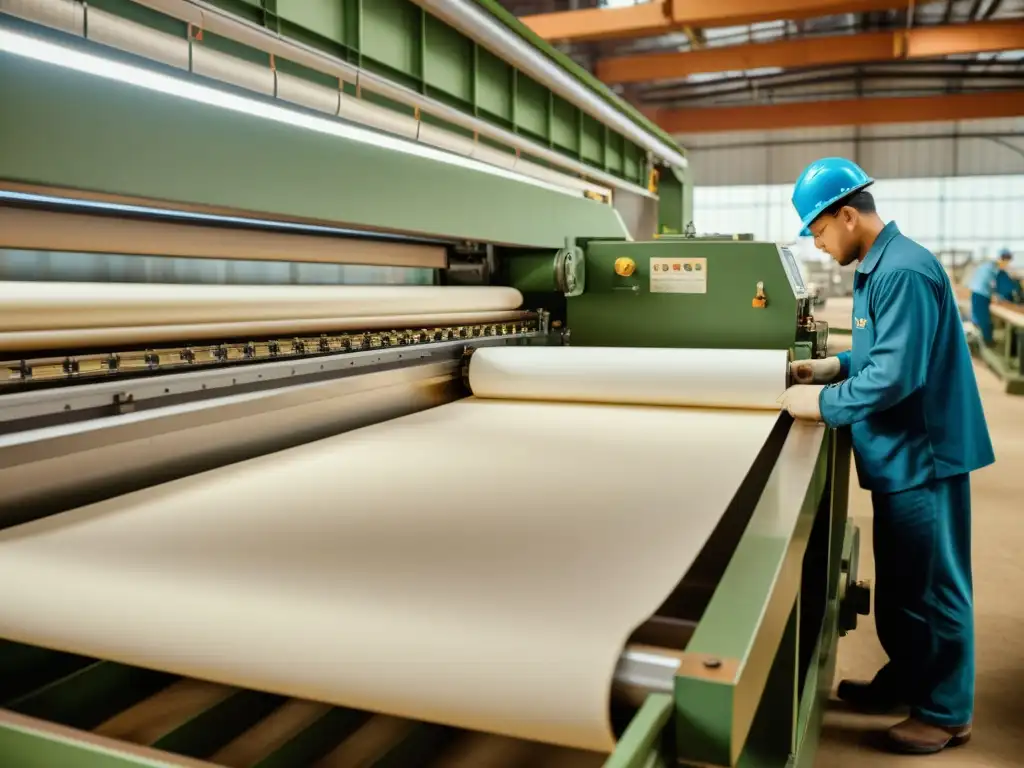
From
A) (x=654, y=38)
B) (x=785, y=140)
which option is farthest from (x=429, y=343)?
(x=785, y=140)

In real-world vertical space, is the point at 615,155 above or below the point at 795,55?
below

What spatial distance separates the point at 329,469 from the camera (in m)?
1.54

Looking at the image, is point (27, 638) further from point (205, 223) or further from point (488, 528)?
point (205, 223)

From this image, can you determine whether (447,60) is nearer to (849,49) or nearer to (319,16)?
(319,16)

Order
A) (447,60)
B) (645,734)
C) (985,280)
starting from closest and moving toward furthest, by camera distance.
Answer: (645,734)
(447,60)
(985,280)

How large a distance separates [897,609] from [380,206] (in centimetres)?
145

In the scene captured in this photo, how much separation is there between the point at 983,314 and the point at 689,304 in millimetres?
7482

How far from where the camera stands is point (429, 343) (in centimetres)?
237

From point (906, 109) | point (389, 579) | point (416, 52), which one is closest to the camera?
point (389, 579)

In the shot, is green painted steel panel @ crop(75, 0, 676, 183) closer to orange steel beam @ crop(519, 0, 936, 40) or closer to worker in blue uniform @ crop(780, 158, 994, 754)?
worker in blue uniform @ crop(780, 158, 994, 754)

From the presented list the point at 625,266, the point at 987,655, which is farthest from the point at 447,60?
the point at 987,655

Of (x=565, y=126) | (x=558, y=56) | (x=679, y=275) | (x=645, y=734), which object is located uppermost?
(x=558, y=56)

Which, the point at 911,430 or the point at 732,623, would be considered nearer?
the point at 732,623

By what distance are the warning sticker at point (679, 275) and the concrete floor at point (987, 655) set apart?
1171mm
